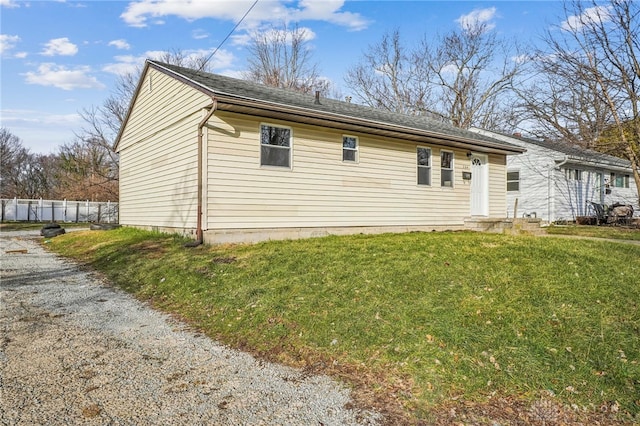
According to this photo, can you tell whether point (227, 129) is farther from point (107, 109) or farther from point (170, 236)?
point (107, 109)

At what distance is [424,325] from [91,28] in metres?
11.9

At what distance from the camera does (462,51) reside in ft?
95.5

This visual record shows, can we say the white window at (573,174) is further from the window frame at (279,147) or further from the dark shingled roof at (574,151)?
the window frame at (279,147)

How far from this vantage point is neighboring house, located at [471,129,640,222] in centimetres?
1752

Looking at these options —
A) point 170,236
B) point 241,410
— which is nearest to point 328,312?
point 241,410

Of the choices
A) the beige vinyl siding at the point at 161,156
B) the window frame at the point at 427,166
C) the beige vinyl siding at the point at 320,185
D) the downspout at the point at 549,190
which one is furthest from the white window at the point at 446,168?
the downspout at the point at 549,190

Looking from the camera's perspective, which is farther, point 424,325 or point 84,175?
point 84,175

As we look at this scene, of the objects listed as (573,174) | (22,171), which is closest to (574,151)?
(573,174)

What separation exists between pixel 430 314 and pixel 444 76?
2912 centimetres

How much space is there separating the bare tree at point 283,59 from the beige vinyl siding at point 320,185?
68.3 feet

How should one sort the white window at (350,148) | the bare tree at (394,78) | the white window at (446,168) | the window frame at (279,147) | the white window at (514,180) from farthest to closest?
1. the bare tree at (394,78)
2. the white window at (514,180)
3. the white window at (446,168)
4. the white window at (350,148)
5. the window frame at (279,147)

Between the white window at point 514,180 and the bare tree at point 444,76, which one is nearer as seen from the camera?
the white window at point 514,180

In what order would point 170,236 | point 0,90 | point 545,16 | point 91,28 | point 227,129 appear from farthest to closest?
point 545,16 < point 0,90 < point 91,28 < point 170,236 < point 227,129

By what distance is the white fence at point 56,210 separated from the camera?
25812 millimetres
